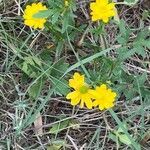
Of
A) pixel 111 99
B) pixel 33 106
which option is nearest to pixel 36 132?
pixel 33 106

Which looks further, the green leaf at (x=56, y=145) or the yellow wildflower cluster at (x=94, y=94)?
the green leaf at (x=56, y=145)

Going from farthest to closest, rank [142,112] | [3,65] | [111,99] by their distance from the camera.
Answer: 1. [3,65]
2. [142,112]
3. [111,99]

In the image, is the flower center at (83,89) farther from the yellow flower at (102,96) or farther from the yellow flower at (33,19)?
the yellow flower at (33,19)

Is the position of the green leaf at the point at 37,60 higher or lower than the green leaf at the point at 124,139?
higher

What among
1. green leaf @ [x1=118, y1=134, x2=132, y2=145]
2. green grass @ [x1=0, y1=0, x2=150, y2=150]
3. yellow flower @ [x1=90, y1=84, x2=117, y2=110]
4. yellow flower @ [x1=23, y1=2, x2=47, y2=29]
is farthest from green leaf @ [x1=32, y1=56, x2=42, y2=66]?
green leaf @ [x1=118, y1=134, x2=132, y2=145]

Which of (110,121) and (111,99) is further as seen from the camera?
(110,121)

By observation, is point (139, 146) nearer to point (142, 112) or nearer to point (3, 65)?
point (142, 112)

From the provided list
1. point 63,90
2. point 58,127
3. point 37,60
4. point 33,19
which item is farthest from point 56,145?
point 33,19

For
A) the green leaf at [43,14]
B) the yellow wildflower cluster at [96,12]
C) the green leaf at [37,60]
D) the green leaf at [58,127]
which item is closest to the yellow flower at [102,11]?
the yellow wildflower cluster at [96,12]

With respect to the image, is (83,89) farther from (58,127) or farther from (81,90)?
(58,127)

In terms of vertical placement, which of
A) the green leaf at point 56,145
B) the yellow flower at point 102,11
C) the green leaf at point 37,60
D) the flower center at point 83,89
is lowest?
the green leaf at point 56,145

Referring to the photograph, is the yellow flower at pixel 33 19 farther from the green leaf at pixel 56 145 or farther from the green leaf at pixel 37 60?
the green leaf at pixel 56 145
